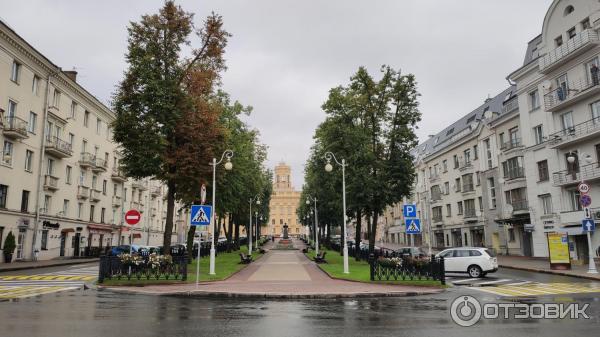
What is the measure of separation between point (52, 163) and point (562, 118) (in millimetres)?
44341

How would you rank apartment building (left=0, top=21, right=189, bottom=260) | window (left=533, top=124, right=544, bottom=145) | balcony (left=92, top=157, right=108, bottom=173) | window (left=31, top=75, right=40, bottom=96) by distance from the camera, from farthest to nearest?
balcony (left=92, top=157, right=108, bottom=173)
window (left=533, top=124, right=544, bottom=145)
window (left=31, top=75, right=40, bottom=96)
apartment building (left=0, top=21, right=189, bottom=260)

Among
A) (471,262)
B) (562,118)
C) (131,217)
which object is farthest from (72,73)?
(562,118)

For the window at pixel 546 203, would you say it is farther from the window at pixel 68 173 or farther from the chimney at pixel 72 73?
the chimney at pixel 72 73

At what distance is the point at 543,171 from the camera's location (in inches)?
1405

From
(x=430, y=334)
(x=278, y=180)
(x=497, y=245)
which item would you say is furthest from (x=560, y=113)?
(x=278, y=180)

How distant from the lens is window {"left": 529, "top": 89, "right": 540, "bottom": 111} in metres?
35.8

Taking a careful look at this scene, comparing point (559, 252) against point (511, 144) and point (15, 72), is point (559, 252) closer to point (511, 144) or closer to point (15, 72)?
point (511, 144)

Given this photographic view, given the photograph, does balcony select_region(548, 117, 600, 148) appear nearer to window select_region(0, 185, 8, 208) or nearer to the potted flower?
the potted flower

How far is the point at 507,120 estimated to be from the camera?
136 ft

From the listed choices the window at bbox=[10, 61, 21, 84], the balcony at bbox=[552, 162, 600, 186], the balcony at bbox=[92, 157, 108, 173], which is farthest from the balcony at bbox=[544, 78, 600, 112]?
the balcony at bbox=[92, 157, 108, 173]

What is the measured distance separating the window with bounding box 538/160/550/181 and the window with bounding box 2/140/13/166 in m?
43.0

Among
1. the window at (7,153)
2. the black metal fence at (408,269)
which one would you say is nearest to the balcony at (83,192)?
the window at (7,153)

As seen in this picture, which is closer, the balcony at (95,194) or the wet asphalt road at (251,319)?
the wet asphalt road at (251,319)

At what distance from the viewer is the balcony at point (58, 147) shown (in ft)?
121
